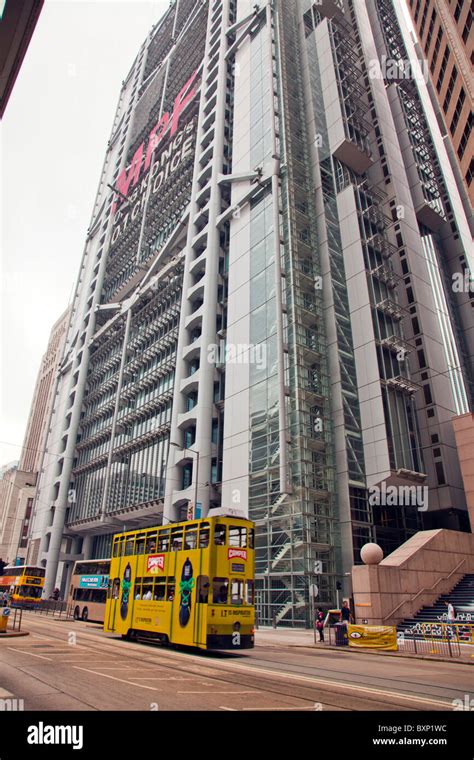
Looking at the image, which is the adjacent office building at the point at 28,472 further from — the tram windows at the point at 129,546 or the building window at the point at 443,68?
the building window at the point at 443,68

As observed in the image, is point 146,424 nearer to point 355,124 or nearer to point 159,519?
point 159,519

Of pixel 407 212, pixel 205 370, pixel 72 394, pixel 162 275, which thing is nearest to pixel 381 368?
pixel 205 370

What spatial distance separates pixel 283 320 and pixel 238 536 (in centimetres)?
2349

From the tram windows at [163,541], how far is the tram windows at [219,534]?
9.56ft

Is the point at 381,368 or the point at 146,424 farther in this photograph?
the point at 146,424

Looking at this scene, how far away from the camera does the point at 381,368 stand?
38938mm

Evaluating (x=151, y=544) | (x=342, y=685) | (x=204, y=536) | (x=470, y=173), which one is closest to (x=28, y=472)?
(x=151, y=544)

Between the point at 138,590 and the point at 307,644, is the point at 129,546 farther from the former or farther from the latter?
the point at 307,644

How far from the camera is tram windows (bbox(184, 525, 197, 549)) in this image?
1715cm

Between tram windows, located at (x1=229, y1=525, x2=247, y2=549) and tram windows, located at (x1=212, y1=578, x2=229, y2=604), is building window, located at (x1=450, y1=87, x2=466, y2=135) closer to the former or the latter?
tram windows, located at (x1=229, y1=525, x2=247, y2=549)

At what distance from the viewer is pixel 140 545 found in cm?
2058

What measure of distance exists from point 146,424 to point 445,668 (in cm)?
4275

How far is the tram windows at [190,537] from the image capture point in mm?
17150

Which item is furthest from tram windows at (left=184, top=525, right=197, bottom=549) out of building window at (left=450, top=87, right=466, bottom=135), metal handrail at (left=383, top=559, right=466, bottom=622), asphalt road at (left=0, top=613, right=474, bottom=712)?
building window at (left=450, top=87, right=466, bottom=135)
